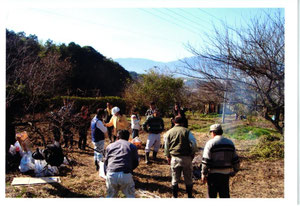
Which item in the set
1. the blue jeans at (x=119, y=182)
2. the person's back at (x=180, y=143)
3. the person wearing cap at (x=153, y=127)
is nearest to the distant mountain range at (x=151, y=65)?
the person wearing cap at (x=153, y=127)

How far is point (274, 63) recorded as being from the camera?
721cm

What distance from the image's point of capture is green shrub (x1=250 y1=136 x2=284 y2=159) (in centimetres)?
920

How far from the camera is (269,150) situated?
9336mm

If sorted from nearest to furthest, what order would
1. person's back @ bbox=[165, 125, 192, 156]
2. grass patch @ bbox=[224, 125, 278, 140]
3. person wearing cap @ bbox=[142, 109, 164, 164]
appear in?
person's back @ bbox=[165, 125, 192, 156] → person wearing cap @ bbox=[142, 109, 164, 164] → grass patch @ bbox=[224, 125, 278, 140]

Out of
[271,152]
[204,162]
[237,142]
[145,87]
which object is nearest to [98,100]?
[145,87]

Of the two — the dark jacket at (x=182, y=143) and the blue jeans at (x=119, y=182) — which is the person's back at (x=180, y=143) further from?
the blue jeans at (x=119, y=182)

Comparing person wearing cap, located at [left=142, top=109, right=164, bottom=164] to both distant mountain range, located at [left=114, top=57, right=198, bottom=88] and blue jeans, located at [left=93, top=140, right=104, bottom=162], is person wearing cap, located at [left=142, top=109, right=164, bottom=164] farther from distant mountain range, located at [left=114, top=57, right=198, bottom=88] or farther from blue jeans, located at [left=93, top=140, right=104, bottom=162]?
distant mountain range, located at [left=114, top=57, right=198, bottom=88]

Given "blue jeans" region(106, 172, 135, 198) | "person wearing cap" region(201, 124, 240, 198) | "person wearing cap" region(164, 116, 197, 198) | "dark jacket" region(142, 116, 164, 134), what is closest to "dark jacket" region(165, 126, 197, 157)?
"person wearing cap" region(164, 116, 197, 198)

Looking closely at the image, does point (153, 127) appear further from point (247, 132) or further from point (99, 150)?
point (247, 132)

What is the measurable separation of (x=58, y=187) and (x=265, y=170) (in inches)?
200

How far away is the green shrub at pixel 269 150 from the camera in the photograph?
920 centimetres

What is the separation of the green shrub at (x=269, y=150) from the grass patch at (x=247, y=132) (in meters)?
1.91

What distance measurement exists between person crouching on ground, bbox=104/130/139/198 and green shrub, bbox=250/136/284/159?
5.77 m

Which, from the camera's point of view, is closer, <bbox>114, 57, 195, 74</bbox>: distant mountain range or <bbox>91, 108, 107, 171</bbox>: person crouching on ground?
<bbox>91, 108, 107, 171</bbox>: person crouching on ground
